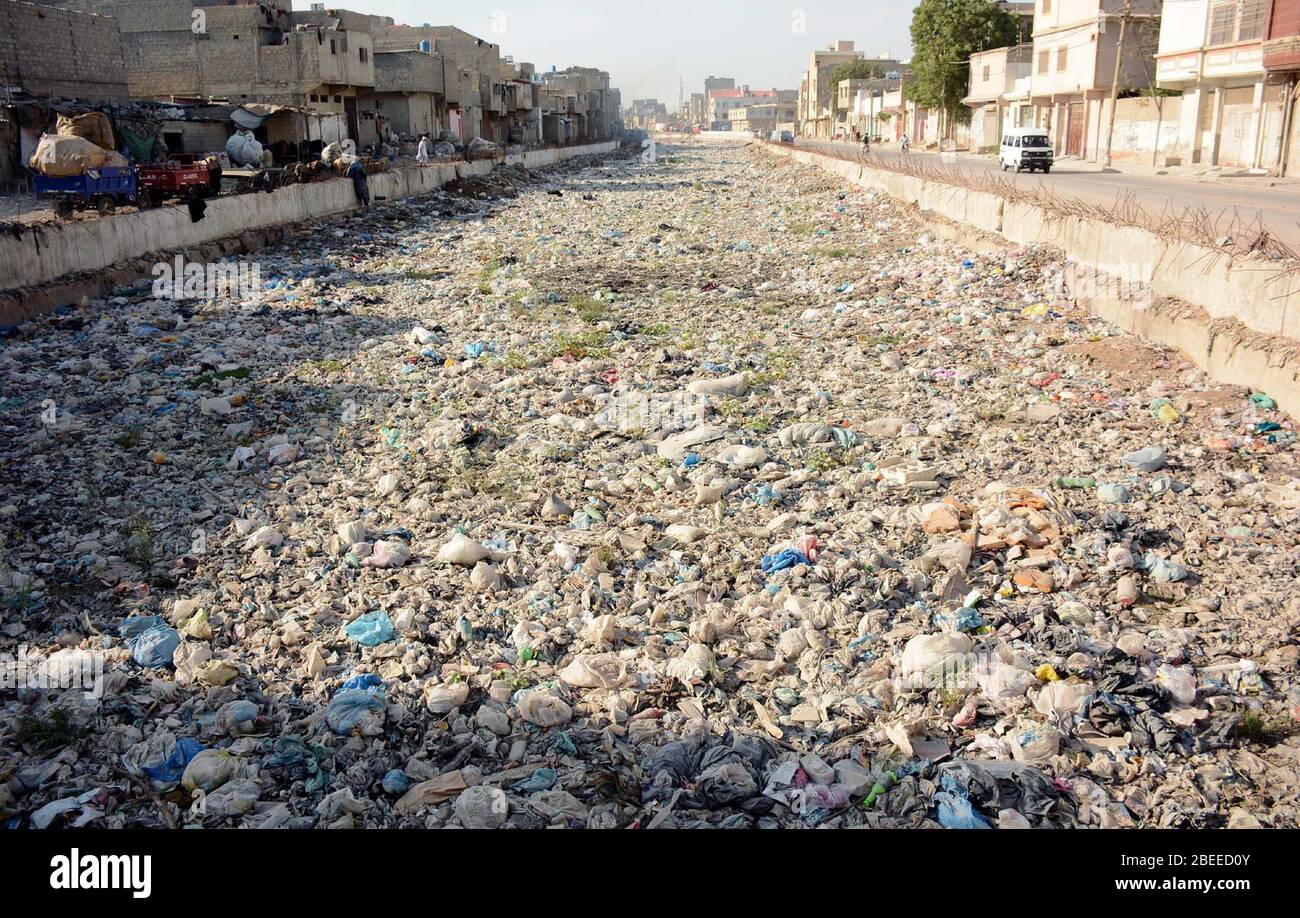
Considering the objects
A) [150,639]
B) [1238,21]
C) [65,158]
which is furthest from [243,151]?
[1238,21]

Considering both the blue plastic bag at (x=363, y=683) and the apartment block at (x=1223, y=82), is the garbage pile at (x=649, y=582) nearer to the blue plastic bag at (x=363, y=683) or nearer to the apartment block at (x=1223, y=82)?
the blue plastic bag at (x=363, y=683)

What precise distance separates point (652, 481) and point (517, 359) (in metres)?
3.69

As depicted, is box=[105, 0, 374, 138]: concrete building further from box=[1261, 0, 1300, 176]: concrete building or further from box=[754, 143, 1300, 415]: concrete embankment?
box=[754, 143, 1300, 415]: concrete embankment

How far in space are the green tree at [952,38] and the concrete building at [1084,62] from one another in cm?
863

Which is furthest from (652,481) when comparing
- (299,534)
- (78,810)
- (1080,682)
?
(78,810)

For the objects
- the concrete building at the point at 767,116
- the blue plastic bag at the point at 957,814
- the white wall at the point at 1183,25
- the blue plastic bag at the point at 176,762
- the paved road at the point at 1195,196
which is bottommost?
the blue plastic bag at the point at 176,762

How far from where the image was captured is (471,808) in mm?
3324

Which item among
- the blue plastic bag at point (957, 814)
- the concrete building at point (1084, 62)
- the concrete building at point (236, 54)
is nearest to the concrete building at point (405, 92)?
the concrete building at point (236, 54)

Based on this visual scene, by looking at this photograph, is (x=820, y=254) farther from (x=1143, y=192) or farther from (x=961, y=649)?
(x=961, y=649)

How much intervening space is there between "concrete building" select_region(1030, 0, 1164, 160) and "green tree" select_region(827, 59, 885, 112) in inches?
2129

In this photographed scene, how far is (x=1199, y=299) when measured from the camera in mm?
8398

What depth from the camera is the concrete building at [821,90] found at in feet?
335
